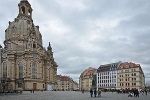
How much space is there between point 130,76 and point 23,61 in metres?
57.0

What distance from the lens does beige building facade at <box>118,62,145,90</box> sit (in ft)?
364

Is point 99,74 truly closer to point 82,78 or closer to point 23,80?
point 82,78

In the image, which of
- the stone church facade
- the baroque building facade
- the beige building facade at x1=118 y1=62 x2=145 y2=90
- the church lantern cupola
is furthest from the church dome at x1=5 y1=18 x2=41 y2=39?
the beige building facade at x1=118 y1=62 x2=145 y2=90

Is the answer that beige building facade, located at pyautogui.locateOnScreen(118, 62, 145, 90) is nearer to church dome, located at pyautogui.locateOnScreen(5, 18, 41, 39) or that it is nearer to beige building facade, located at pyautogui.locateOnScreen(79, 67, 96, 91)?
beige building facade, located at pyautogui.locateOnScreen(79, 67, 96, 91)

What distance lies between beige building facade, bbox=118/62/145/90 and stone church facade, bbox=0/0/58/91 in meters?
39.6

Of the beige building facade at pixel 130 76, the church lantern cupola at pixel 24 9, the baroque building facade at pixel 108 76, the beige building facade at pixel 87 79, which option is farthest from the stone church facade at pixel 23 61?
the beige building facade at pixel 87 79

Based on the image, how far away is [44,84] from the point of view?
315 feet

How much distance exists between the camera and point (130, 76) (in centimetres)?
11356

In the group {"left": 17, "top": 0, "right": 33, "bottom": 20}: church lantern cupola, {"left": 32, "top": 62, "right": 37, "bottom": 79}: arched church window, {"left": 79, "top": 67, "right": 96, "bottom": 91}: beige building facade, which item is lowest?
{"left": 79, "top": 67, "right": 96, "bottom": 91}: beige building facade

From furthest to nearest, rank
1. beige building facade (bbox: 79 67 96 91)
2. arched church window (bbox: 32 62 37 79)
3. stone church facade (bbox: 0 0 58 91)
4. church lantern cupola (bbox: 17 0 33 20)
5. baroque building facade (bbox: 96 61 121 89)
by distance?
beige building facade (bbox: 79 67 96 91), baroque building facade (bbox: 96 61 121 89), church lantern cupola (bbox: 17 0 33 20), arched church window (bbox: 32 62 37 79), stone church facade (bbox: 0 0 58 91)

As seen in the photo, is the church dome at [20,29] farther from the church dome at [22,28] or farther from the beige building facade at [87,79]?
the beige building facade at [87,79]

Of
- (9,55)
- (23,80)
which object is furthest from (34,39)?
(23,80)

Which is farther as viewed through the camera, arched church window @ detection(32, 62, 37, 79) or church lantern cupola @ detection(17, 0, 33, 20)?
church lantern cupola @ detection(17, 0, 33, 20)

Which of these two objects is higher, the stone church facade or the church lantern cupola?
the church lantern cupola
